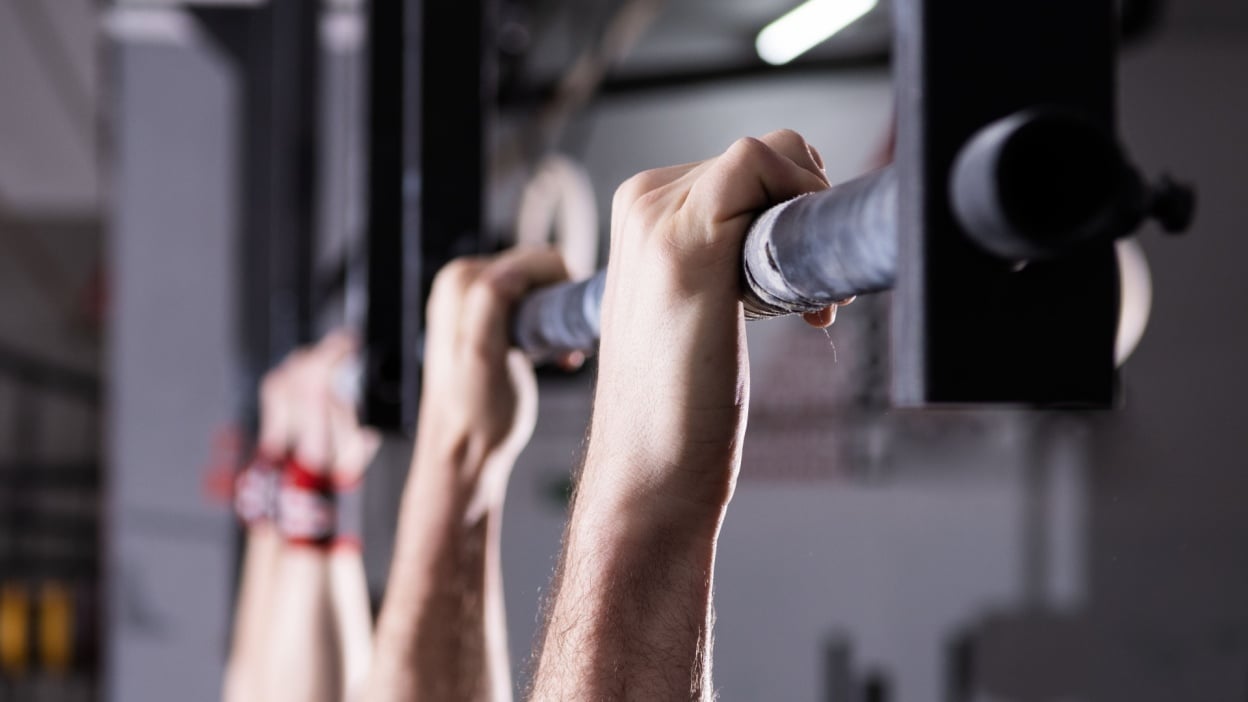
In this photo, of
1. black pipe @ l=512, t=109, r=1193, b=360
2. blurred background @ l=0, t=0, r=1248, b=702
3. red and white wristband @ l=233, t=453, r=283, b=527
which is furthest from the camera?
blurred background @ l=0, t=0, r=1248, b=702

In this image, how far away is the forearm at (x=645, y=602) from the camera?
0.33 m

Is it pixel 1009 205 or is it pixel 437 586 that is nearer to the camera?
pixel 1009 205

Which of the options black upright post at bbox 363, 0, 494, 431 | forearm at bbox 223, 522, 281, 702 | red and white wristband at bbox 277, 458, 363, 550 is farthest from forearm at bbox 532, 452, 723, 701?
forearm at bbox 223, 522, 281, 702

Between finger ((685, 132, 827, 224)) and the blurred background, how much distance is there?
1.43 feet

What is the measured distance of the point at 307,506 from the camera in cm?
121

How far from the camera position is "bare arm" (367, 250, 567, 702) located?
0.63 m

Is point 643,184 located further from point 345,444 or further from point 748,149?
point 345,444

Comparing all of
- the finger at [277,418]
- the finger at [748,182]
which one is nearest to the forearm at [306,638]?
the finger at [277,418]

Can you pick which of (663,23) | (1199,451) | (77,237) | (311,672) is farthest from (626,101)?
(77,237)

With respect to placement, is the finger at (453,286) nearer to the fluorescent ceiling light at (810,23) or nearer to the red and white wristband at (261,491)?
the fluorescent ceiling light at (810,23)

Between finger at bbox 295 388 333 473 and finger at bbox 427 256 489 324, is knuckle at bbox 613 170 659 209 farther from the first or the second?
finger at bbox 295 388 333 473

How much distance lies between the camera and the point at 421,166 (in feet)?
2.66

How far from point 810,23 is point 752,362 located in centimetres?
146

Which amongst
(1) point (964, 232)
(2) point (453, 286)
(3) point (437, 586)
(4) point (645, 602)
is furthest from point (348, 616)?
(1) point (964, 232)
